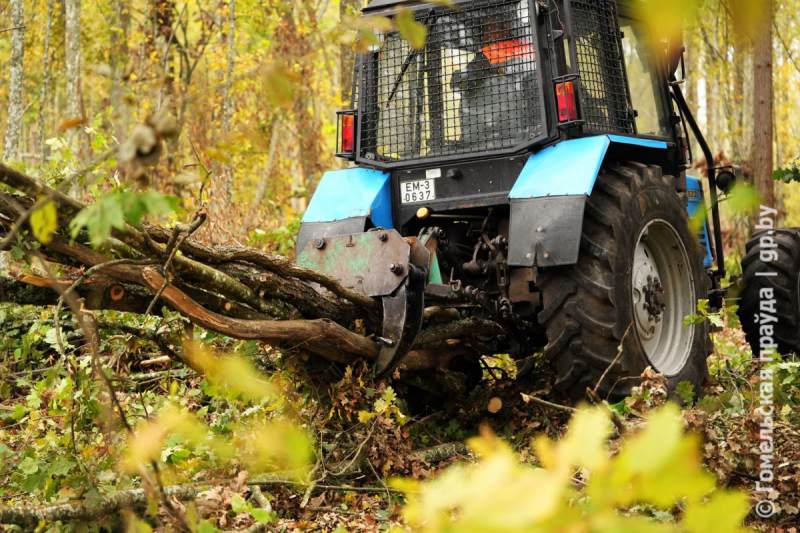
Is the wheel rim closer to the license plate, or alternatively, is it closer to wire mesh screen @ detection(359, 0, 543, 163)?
wire mesh screen @ detection(359, 0, 543, 163)

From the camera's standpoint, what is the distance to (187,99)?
1419 millimetres

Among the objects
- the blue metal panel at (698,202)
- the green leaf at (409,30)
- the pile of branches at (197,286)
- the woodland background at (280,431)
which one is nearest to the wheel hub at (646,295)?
the woodland background at (280,431)

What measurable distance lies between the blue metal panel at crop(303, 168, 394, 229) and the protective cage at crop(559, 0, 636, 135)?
1.30m

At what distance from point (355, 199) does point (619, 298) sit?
1668mm

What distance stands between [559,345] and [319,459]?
142cm

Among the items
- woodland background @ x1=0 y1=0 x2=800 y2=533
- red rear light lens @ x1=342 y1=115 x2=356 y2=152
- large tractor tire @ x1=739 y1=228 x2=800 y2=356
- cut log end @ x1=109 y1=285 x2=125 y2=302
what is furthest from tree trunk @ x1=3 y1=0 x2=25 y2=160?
large tractor tire @ x1=739 y1=228 x2=800 y2=356

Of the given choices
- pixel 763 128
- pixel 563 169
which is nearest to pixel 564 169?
pixel 563 169

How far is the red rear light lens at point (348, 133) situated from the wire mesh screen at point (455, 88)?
0.20 ft

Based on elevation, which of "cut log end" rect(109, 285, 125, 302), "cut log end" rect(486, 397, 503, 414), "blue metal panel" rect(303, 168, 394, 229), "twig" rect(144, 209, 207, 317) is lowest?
"cut log end" rect(486, 397, 503, 414)

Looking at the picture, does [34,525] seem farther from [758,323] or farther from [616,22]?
[758,323]

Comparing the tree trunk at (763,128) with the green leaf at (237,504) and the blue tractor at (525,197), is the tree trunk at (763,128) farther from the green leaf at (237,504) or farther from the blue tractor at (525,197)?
the green leaf at (237,504)

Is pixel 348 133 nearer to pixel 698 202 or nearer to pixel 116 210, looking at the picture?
pixel 698 202

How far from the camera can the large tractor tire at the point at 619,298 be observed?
4055mm

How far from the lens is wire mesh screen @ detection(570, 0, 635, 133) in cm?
475
